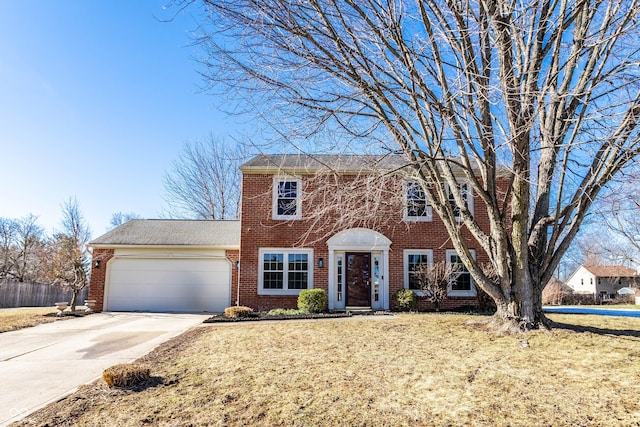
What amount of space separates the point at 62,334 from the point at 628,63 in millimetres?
11950

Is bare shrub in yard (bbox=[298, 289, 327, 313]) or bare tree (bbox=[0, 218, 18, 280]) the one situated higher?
bare tree (bbox=[0, 218, 18, 280])

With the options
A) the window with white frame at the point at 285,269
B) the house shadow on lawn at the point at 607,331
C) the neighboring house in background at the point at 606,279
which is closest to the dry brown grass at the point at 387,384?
the house shadow on lawn at the point at 607,331

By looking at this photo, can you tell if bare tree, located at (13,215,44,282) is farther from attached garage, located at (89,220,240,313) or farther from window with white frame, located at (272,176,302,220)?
window with white frame, located at (272,176,302,220)

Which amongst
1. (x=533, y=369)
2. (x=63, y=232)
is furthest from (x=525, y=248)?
(x=63, y=232)

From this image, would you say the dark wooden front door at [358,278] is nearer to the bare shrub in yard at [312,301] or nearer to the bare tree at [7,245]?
the bare shrub in yard at [312,301]

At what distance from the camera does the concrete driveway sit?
189 inches

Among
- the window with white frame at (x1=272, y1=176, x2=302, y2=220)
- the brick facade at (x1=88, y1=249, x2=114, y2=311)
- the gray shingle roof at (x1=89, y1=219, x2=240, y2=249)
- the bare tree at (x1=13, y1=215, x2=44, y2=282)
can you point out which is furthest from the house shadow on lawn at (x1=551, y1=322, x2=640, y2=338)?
the bare tree at (x1=13, y1=215, x2=44, y2=282)

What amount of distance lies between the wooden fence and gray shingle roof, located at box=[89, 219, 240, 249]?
22.5 feet

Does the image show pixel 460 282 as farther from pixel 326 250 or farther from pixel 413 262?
pixel 326 250

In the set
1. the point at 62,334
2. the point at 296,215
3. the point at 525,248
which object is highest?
the point at 296,215

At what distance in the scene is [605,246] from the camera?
26.9m

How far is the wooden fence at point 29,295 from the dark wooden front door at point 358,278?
14.6 m

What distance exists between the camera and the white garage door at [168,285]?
14.9 m

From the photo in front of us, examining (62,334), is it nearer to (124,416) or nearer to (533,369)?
(124,416)
